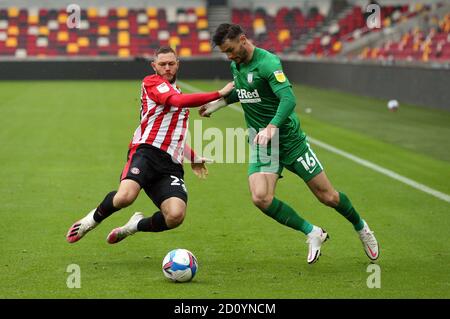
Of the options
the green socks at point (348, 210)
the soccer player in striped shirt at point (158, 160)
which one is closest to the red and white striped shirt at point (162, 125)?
the soccer player in striped shirt at point (158, 160)

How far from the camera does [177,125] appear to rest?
30.3 feet

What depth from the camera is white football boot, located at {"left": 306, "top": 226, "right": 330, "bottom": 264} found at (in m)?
8.77

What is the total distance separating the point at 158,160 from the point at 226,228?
5.93ft

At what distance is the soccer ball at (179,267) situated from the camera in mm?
8062

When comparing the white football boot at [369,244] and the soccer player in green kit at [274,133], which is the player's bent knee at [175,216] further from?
the white football boot at [369,244]

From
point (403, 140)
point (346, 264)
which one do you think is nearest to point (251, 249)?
point (346, 264)

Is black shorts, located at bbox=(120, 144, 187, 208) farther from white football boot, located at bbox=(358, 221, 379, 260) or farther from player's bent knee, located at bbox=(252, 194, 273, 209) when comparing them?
white football boot, located at bbox=(358, 221, 379, 260)

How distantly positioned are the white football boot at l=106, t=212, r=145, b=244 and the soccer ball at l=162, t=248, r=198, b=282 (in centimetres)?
111

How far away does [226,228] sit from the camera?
10.7 m

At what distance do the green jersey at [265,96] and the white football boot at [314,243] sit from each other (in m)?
0.66

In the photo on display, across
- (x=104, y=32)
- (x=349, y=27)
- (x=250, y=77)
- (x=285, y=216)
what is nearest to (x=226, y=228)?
(x=285, y=216)

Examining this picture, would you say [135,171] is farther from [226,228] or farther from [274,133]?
[226,228]

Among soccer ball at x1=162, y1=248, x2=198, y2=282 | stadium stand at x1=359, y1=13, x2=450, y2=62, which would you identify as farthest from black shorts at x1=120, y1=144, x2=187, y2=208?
stadium stand at x1=359, y1=13, x2=450, y2=62
